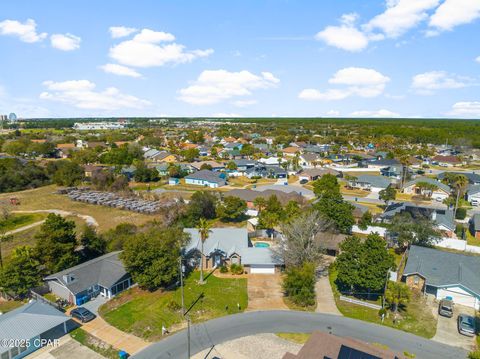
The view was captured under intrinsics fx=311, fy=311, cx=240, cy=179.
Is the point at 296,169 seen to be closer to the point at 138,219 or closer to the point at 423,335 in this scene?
the point at 138,219

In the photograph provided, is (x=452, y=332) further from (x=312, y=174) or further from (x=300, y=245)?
(x=312, y=174)

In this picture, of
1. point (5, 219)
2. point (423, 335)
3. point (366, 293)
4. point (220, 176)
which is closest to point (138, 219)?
point (5, 219)

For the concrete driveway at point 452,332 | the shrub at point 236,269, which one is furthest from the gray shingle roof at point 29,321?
the concrete driveway at point 452,332

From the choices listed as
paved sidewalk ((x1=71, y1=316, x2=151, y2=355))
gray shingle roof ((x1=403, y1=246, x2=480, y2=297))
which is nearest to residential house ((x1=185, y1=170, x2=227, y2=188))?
gray shingle roof ((x1=403, y1=246, x2=480, y2=297))

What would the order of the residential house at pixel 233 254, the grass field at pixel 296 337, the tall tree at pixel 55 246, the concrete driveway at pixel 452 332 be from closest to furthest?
the concrete driveway at pixel 452 332
the grass field at pixel 296 337
the tall tree at pixel 55 246
the residential house at pixel 233 254

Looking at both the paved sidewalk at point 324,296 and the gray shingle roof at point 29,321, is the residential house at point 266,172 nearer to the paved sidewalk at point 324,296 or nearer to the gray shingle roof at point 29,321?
the paved sidewalk at point 324,296

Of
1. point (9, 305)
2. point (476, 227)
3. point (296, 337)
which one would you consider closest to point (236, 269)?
point (296, 337)

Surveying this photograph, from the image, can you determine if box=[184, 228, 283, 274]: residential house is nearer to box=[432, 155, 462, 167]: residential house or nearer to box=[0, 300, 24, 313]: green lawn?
box=[0, 300, 24, 313]: green lawn
